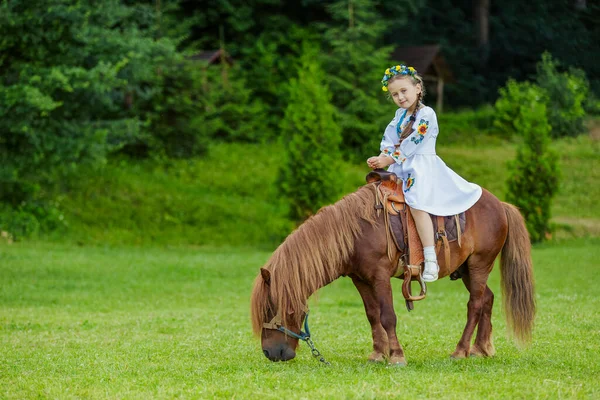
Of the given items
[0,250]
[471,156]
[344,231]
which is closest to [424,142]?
[344,231]

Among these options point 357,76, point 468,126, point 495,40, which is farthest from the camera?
point 495,40

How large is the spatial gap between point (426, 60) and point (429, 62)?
22cm

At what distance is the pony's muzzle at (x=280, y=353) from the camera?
5781mm

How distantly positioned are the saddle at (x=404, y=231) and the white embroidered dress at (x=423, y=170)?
0.09m

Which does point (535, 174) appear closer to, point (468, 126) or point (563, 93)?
point (563, 93)

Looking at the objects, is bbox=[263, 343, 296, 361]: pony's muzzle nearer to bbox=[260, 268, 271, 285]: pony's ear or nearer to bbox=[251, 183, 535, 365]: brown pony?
bbox=[251, 183, 535, 365]: brown pony

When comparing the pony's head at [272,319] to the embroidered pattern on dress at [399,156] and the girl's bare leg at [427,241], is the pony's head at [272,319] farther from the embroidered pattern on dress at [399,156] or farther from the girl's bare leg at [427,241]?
the embroidered pattern on dress at [399,156]

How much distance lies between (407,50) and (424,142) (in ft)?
96.8

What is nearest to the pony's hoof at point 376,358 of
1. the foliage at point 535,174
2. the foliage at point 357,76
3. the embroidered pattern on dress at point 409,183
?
the embroidered pattern on dress at point 409,183

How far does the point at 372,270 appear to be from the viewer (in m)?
6.01

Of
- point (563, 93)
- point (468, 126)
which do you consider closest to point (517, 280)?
point (563, 93)

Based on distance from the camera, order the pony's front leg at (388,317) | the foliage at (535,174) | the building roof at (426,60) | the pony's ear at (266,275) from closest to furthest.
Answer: the pony's ear at (266,275) < the pony's front leg at (388,317) < the foliage at (535,174) < the building roof at (426,60)

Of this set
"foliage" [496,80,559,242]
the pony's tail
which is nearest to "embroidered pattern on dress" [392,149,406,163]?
the pony's tail

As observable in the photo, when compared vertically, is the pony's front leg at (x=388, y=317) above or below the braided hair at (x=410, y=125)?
below
